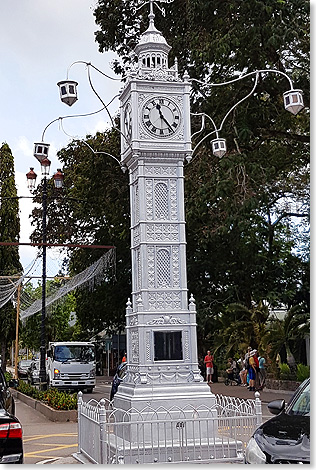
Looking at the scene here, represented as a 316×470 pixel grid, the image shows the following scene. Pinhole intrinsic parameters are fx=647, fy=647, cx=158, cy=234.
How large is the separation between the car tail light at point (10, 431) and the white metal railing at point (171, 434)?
1733mm

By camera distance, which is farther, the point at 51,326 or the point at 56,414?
the point at 51,326

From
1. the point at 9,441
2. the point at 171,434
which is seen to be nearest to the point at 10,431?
the point at 9,441

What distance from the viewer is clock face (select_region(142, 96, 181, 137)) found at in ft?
33.0

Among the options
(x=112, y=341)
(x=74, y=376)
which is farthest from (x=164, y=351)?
(x=112, y=341)

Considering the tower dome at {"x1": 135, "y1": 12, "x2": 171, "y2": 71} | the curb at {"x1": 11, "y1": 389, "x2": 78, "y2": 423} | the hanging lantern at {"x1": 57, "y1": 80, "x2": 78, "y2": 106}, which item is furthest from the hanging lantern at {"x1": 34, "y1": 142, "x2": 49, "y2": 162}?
the curb at {"x1": 11, "y1": 389, "x2": 78, "y2": 423}

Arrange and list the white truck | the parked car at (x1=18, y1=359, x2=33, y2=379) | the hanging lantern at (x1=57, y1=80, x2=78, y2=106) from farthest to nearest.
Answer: the parked car at (x1=18, y1=359, x2=33, y2=379) < the white truck < the hanging lantern at (x1=57, y1=80, x2=78, y2=106)

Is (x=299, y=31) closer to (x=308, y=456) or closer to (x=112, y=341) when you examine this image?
(x=308, y=456)

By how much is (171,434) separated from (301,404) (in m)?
2.02

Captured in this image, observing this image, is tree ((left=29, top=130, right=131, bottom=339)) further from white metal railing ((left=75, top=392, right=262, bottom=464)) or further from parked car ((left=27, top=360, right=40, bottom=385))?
white metal railing ((left=75, top=392, right=262, bottom=464))

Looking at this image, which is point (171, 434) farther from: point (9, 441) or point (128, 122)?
point (128, 122)

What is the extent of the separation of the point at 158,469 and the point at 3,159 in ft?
95.7

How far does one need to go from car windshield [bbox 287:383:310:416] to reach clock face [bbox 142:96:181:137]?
4522mm

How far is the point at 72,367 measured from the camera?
26859 mm

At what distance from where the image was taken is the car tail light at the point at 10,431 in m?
6.73
